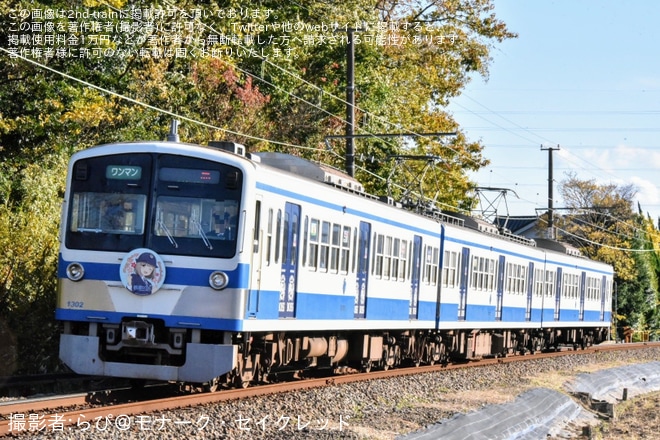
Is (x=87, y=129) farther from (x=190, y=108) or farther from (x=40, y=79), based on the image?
(x=190, y=108)

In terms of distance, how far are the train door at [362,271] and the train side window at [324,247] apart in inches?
55.0

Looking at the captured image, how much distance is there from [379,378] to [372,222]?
251cm

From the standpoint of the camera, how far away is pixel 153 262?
488 inches

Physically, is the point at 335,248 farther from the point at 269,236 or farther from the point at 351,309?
the point at 269,236

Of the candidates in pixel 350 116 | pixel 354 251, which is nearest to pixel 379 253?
pixel 354 251

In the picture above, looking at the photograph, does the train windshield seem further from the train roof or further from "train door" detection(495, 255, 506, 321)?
"train door" detection(495, 255, 506, 321)

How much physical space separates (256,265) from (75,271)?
201cm

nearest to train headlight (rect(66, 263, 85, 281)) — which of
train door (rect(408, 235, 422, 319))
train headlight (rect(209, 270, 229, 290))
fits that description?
train headlight (rect(209, 270, 229, 290))

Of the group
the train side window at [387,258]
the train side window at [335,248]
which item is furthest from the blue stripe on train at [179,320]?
the train side window at [387,258]

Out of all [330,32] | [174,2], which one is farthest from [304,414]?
[330,32]

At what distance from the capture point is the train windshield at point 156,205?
41.0ft

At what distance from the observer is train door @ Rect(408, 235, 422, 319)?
1989 cm

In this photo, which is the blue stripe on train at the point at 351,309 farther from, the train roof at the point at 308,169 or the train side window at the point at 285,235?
the train roof at the point at 308,169

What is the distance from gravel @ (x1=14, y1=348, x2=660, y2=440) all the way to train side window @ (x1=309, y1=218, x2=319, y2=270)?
1.66 metres
